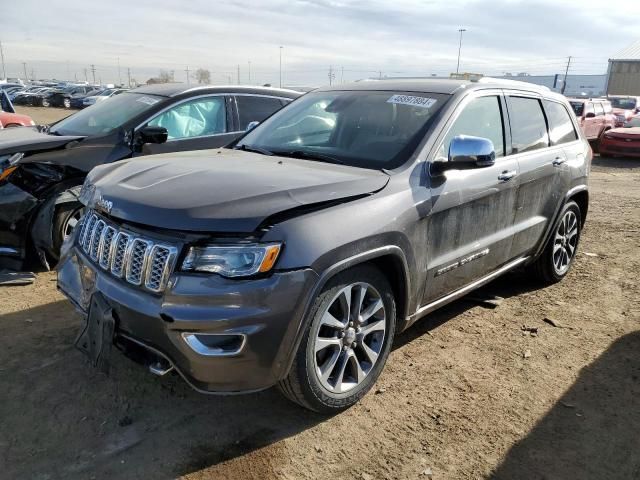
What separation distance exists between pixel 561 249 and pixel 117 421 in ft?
13.6

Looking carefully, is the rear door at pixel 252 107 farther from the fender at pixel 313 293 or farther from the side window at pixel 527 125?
the fender at pixel 313 293

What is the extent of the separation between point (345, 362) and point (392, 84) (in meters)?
2.13

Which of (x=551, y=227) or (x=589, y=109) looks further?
(x=589, y=109)

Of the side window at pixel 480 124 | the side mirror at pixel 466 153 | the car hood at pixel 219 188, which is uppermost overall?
the side window at pixel 480 124

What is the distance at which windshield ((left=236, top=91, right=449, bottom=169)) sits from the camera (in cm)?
336

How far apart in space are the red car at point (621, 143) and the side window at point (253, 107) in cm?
1374

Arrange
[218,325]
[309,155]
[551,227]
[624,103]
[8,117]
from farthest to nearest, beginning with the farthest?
1. [624,103]
2. [8,117]
3. [551,227]
4. [309,155]
5. [218,325]

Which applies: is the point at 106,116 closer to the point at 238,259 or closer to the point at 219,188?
the point at 219,188

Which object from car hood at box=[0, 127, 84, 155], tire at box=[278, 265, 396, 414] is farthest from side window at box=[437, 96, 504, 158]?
car hood at box=[0, 127, 84, 155]

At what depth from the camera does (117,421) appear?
291 centimetres

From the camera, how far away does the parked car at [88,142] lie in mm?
4770

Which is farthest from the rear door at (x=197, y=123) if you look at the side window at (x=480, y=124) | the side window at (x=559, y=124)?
the side window at (x=559, y=124)

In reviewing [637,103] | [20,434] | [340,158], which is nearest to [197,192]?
[340,158]

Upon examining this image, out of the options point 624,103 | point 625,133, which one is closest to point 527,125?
point 625,133
